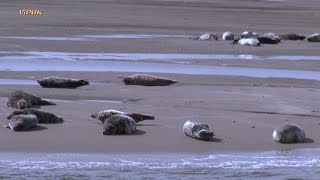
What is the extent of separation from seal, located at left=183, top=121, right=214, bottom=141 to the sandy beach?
0.24ft

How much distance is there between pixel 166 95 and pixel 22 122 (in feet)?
11.0

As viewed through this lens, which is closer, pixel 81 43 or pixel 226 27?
pixel 81 43

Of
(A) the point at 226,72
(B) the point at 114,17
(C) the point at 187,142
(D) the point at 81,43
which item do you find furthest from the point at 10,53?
(B) the point at 114,17

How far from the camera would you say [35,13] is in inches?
1237

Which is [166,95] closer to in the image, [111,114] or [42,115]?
[111,114]

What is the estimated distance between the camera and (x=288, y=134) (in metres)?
9.13

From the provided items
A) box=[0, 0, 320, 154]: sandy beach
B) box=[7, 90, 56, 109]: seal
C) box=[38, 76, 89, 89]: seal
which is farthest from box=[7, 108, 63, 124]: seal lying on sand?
box=[38, 76, 89, 89]: seal

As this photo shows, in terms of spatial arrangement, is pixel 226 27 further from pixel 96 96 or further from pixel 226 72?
pixel 96 96

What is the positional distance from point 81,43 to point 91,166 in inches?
488

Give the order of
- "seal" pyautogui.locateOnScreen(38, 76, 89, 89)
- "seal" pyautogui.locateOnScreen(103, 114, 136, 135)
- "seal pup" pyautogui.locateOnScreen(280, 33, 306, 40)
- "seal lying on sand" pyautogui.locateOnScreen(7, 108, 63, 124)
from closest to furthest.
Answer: "seal" pyautogui.locateOnScreen(103, 114, 136, 135) < "seal lying on sand" pyautogui.locateOnScreen(7, 108, 63, 124) < "seal" pyautogui.locateOnScreen(38, 76, 89, 89) < "seal pup" pyautogui.locateOnScreen(280, 33, 306, 40)

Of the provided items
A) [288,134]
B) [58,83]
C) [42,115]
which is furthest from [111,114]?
[58,83]

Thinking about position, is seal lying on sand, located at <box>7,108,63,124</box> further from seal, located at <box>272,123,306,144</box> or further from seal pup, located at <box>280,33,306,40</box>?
seal pup, located at <box>280,33,306,40</box>

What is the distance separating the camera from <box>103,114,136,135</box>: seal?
9.34 meters

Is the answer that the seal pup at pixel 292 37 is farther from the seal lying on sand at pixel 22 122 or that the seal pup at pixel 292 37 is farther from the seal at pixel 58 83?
the seal lying on sand at pixel 22 122
